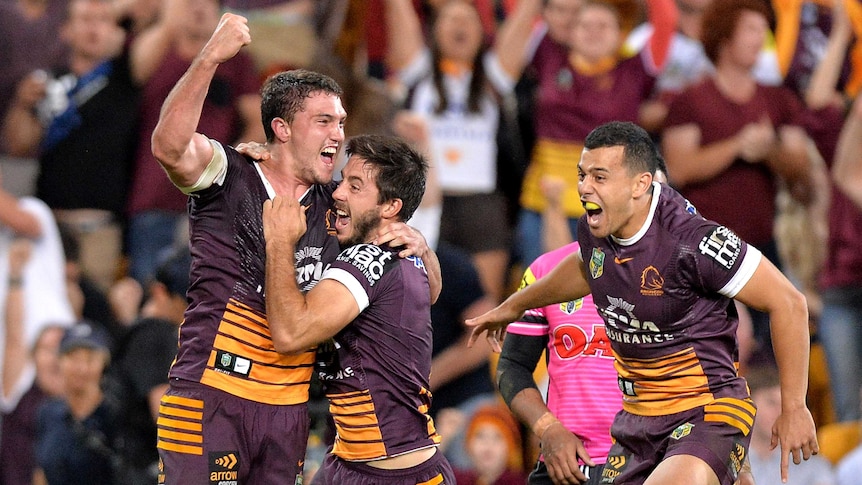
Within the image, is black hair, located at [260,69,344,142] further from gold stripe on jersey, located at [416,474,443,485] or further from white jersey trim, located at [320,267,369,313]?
gold stripe on jersey, located at [416,474,443,485]

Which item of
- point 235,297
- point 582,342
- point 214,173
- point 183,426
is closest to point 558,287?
point 582,342

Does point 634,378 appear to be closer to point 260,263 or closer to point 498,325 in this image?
point 498,325

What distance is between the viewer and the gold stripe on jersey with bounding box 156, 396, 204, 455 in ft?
20.0

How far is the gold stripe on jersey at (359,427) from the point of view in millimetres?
6109

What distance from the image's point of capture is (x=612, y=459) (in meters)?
6.46

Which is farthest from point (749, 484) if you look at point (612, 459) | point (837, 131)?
point (837, 131)

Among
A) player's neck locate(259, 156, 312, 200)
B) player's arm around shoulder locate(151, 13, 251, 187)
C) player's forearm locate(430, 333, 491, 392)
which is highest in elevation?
player's arm around shoulder locate(151, 13, 251, 187)

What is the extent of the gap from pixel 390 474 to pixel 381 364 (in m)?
0.47

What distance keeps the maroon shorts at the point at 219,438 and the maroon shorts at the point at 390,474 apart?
0.22 meters

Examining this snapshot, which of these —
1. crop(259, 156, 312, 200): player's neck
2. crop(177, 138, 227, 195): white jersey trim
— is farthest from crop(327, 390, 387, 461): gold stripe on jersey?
crop(177, 138, 227, 195): white jersey trim

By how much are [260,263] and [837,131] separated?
5.93m

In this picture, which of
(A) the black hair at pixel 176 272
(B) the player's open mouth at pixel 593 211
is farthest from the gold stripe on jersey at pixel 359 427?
(A) the black hair at pixel 176 272

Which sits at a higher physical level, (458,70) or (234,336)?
(458,70)

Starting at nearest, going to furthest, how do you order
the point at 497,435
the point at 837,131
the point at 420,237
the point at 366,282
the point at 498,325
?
1. the point at 366,282
2. the point at 420,237
3. the point at 498,325
4. the point at 497,435
5. the point at 837,131
